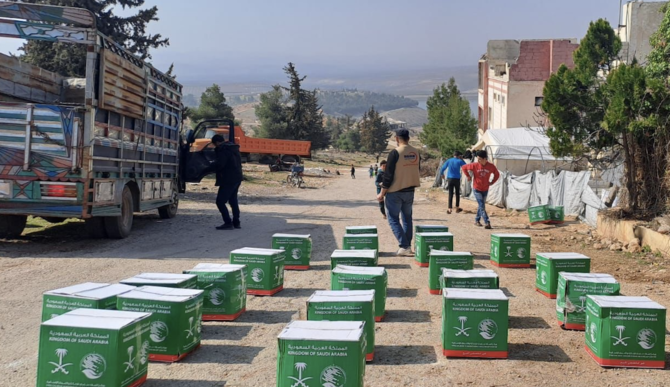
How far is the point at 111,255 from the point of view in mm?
10922

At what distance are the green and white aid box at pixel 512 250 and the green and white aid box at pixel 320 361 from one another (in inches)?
239

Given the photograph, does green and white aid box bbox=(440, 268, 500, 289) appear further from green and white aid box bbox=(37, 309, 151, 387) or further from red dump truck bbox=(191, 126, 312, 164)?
red dump truck bbox=(191, 126, 312, 164)

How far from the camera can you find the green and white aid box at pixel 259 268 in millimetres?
7832

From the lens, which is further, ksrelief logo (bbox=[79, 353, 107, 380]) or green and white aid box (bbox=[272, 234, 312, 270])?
green and white aid box (bbox=[272, 234, 312, 270])

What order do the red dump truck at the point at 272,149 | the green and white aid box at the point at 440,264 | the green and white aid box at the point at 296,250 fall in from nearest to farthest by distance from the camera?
1. the green and white aid box at the point at 440,264
2. the green and white aid box at the point at 296,250
3. the red dump truck at the point at 272,149

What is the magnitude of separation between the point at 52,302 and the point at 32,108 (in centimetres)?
630

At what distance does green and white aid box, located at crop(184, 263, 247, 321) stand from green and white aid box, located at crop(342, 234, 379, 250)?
337cm

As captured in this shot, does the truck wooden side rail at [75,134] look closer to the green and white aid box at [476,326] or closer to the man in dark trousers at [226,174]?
the man in dark trousers at [226,174]

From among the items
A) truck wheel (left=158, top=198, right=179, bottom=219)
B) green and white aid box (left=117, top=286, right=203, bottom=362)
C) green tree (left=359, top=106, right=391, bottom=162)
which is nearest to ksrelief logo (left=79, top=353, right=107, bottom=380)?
green and white aid box (left=117, top=286, right=203, bottom=362)

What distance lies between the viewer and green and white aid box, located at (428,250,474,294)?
8023 millimetres

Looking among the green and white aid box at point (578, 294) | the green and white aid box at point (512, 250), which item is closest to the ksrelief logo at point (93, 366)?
the green and white aid box at point (578, 294)

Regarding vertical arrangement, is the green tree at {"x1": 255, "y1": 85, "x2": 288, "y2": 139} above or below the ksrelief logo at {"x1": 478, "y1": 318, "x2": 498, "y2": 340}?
above

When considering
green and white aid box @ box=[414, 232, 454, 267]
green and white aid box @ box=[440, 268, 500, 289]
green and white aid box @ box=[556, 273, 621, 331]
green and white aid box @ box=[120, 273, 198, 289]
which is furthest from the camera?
green and white aid box @ box=[414, 232, 454, 267]

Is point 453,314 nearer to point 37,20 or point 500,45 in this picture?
point 37,20
